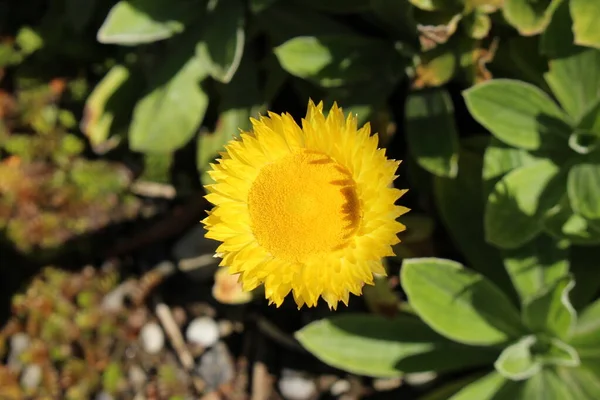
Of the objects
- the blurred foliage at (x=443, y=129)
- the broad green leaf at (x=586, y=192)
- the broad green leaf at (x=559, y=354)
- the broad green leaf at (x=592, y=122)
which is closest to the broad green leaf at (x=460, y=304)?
the blurred foliage at (x=443, y=129)

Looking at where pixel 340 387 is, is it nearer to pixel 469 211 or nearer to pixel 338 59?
pixel 469 211

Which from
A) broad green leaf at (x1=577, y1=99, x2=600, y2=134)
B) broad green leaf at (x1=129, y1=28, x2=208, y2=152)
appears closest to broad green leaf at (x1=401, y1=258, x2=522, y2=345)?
broad green leaf at (x1=577, y1=99, x2=600, y2=134)

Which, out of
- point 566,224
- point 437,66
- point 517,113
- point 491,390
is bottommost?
point 491,390

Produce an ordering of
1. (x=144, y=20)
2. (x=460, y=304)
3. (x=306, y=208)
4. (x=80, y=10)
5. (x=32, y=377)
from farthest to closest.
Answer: (x=32, y=377)
(x=80, y=10)
(x=144, y=20)
(x=460, y=304)
(x=306, y=208)

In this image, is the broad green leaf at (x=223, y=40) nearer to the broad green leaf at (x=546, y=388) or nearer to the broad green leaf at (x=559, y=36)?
the broad green leaf at (x=559, y=36)

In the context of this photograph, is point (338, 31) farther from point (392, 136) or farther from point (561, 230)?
point (561, 230)

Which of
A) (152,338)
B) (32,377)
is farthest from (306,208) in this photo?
(32,377)

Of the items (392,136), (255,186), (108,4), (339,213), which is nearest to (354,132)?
(339,213)
